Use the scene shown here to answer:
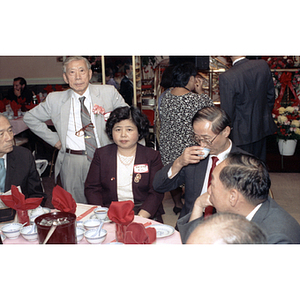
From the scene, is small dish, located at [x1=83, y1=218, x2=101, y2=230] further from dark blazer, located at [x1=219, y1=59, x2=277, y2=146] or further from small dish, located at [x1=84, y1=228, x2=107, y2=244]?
dark blazer, located at [x1=219, y1=59, x2=277, y2=146]

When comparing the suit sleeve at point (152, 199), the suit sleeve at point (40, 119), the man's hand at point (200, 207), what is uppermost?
the suit sleeve at point (40, 119)

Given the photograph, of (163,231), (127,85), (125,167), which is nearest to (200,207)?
(163,231)

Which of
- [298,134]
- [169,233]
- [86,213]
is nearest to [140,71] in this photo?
[298,134]

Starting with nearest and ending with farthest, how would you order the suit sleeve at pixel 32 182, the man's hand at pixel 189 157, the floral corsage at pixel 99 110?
the man's hand at pixel 189 157 < the suit sleeve at pixel 32 182 < the floral corsage at pixel 99 110

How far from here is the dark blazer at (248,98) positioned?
3408 millimetres

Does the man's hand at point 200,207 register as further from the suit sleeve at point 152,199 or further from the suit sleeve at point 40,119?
the suit sleeve at point 40,119

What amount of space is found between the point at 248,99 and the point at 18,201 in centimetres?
249

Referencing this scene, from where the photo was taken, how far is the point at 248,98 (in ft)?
11.5

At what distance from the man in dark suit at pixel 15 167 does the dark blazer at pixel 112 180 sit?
0.38 meters

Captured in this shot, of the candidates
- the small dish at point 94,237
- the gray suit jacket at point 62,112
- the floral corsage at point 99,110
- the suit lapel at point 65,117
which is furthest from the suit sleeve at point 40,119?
the small dish at point 94,237

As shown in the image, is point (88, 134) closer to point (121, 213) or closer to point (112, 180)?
point (112, 180)

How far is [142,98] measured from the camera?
544cm

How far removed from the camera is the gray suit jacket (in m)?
3.10

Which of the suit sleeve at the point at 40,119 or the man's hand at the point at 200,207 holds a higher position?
the suit sleeve at the point at 40,119
